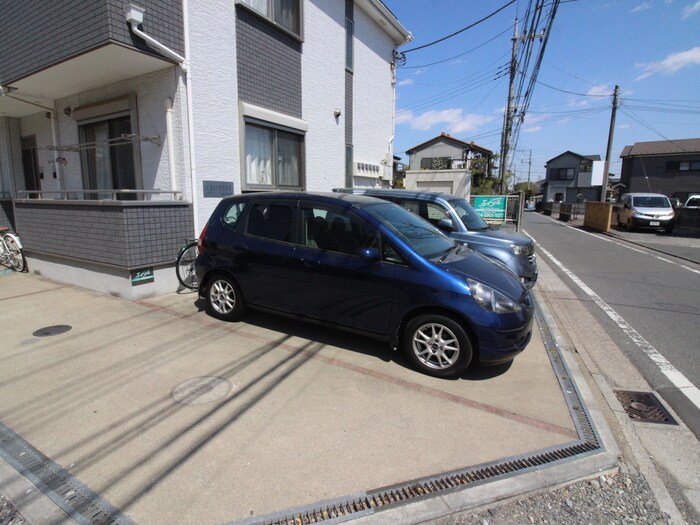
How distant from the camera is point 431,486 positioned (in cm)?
239

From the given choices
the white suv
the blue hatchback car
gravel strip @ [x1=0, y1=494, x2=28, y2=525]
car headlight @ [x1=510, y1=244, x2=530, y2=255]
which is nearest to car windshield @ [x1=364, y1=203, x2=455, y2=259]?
the blue hatchback car

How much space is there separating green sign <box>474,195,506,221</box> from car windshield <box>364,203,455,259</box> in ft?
25.5

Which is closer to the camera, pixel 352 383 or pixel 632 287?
pixel 352 383

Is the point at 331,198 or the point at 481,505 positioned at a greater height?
the point at 331,198

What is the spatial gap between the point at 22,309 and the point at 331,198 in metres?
4.79

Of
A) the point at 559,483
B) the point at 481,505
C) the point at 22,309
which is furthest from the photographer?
the point at 22,309

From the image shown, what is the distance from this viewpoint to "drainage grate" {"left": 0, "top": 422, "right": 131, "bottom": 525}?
82.7 inches

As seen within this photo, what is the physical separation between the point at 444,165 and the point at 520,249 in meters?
23.4

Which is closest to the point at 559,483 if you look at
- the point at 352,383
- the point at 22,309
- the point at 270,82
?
the point at 352,383

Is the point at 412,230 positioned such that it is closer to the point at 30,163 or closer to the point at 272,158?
the point at 272,158

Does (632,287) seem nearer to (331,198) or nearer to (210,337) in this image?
(331,198)

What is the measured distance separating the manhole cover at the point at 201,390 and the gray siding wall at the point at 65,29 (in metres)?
4.47

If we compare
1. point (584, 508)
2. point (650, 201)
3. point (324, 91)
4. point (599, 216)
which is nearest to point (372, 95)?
point (324, 91)

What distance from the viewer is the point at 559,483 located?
→ 2.45m
